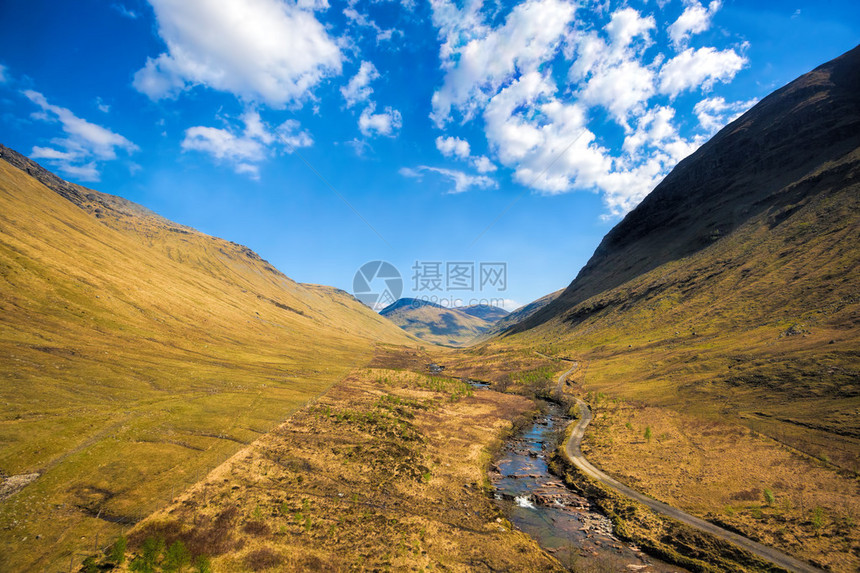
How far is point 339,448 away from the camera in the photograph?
36719mm

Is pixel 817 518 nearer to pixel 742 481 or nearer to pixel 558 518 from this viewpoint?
pixel 742 481

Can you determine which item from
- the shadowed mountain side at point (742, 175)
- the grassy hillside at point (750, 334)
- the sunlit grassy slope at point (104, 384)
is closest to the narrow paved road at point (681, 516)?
the grassy hillside at point (750, 334)

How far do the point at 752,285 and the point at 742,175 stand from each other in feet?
317

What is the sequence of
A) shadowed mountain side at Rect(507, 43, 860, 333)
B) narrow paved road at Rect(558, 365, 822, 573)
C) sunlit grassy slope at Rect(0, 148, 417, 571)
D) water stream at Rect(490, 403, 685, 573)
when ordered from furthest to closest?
shadowed mountain side at Rect(507, 43, 860, 333) < water stream at Rect(490, 403, 685, 573) < sunlit grassy slope at Rect(0, 148, 417, 571) < narrow paved road at Rect(558, 365, 822, 573)

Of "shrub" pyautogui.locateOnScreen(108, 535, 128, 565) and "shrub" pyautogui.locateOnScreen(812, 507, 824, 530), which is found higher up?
"shrub" pyautogui.locateOnScreen(812, 507, 824, 530)

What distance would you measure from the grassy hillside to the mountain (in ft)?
1.24

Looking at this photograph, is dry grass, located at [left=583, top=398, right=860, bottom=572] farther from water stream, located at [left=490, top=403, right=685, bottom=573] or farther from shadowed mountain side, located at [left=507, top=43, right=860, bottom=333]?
shadowed mountain side, located at [left=507, top=43, right=860, bottom=333]

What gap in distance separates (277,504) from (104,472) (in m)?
13.9

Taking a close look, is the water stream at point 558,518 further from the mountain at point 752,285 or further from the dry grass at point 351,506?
the mountain at point 752,285

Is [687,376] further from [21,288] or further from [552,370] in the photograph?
[21,288]

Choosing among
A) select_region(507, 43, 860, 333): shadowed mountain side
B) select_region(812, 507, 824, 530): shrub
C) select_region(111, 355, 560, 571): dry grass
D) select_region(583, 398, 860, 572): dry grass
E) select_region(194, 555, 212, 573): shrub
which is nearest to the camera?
select_region(194, 555, 212, 573): shrub

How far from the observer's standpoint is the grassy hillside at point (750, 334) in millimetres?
28125

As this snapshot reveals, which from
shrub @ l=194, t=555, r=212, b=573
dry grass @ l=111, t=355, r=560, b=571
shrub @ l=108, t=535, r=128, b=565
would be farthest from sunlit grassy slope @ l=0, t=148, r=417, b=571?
shrub @ l=194, t=555, r=212, b=573

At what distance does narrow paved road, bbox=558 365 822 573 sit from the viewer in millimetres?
20438
